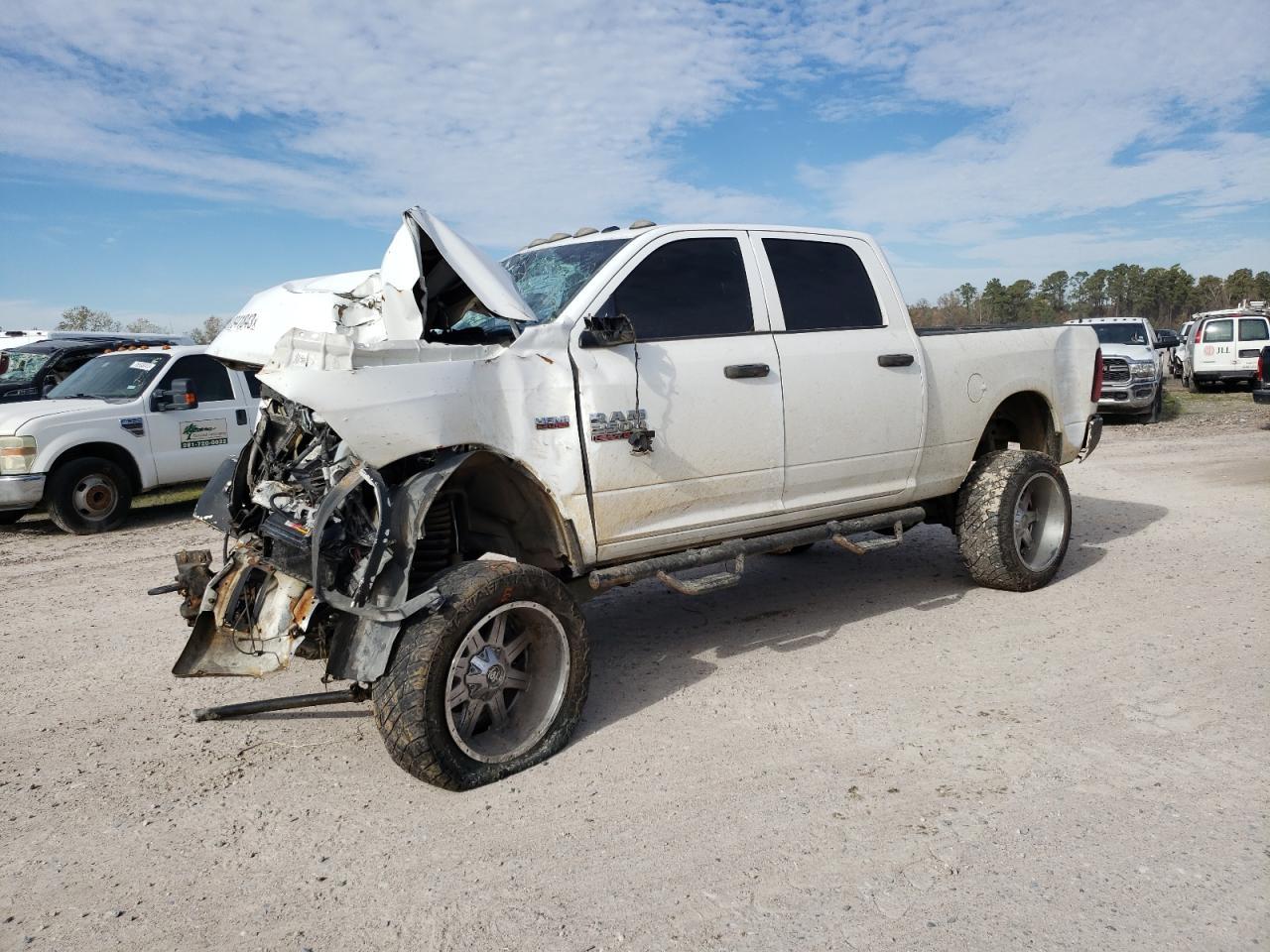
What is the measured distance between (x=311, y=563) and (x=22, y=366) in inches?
546

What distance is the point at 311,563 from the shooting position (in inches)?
148

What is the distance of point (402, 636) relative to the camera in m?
3.81

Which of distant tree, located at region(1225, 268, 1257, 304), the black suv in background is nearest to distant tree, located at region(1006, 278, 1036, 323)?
distant tree, located at region(1225, 268, 1257, 304)

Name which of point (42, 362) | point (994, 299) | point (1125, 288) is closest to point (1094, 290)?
point (1125, 288)

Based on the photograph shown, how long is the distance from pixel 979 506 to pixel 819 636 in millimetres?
1396

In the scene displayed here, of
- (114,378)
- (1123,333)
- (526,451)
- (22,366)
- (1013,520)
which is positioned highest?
(22,366)

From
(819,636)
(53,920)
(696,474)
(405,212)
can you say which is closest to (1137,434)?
(819,636)

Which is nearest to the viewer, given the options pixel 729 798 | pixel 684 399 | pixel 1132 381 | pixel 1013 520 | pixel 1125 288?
pixel 729 798

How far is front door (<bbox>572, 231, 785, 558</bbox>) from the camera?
4418 millimetres

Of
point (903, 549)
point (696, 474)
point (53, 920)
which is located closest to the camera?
point (53, 920)

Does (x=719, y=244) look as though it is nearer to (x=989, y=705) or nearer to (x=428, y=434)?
(x=428, y=434)

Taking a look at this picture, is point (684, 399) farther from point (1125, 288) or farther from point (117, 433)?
point (1125, 288)

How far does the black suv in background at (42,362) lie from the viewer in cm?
1412

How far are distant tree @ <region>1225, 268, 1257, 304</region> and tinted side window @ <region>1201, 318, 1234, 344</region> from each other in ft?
134
